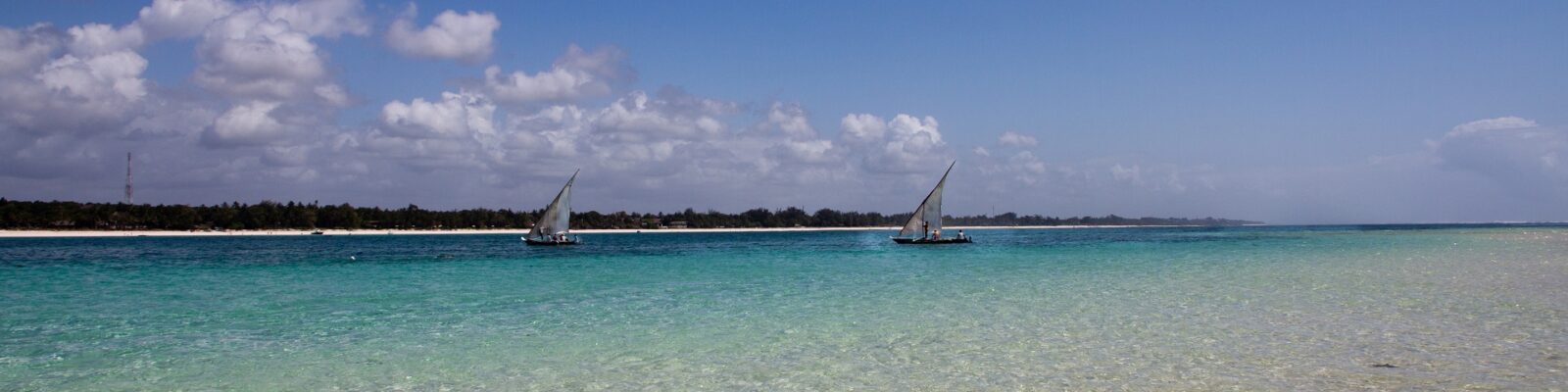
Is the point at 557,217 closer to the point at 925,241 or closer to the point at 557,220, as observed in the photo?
the point at 557,220

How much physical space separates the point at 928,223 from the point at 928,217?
0.78 m

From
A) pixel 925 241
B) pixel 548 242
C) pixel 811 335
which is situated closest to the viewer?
pixel 811 335

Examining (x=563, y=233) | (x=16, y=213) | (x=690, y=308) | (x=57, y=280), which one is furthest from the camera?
(x=16, y=213)

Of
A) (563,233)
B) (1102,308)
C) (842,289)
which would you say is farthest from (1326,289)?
(563,233)

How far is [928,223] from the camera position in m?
77.9

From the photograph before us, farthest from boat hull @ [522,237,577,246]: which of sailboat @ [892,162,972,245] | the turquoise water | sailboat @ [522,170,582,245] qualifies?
the turquoise water

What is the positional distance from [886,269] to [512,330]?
974 inches

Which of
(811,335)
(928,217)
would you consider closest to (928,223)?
(928,217)

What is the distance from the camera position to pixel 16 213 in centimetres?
15775

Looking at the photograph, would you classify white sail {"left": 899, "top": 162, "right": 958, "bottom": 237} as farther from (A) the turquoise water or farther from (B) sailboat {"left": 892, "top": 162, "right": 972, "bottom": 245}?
(A) the turquoise water

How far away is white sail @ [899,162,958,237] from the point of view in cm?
7412

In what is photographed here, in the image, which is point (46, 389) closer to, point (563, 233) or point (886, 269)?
point (886, 269)

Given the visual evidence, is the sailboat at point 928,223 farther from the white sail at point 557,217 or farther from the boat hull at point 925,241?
the white sail at point 557,217

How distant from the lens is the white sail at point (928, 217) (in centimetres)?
7412
